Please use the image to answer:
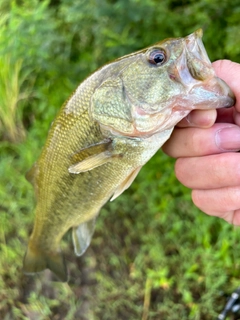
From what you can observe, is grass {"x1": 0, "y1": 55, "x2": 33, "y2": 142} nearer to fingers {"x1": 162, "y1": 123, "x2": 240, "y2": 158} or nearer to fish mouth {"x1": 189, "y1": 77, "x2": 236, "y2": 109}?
fingers {"x1": 162, "y1": 123, "x2": 240, "y2": 158}

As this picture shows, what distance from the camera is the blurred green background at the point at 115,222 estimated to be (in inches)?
80.5

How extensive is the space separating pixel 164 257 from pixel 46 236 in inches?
37.0

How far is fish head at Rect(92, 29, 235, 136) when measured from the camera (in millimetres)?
1109

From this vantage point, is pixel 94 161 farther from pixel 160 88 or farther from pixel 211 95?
pixel 211 95

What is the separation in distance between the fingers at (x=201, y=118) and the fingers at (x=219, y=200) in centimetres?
29

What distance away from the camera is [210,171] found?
1342mm

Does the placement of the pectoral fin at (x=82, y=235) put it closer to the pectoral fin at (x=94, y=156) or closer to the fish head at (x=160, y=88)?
the pectoral fin at (x=94, y=156)

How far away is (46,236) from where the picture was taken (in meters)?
1.83

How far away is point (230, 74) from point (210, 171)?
1.15 feet

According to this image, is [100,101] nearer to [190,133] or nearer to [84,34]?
[190,133]

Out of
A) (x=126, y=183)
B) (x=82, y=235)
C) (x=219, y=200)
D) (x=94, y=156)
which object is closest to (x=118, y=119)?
(x=94, y=156)

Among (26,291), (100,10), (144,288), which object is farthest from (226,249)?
(100,10)

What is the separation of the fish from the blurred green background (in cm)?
74

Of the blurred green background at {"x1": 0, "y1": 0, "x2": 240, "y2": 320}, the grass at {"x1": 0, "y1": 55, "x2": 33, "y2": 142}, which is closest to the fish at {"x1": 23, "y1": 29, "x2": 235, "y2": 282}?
the blurred green background at {"x1": 0, "y1": 0, "x2": 240, "y2": 320}
